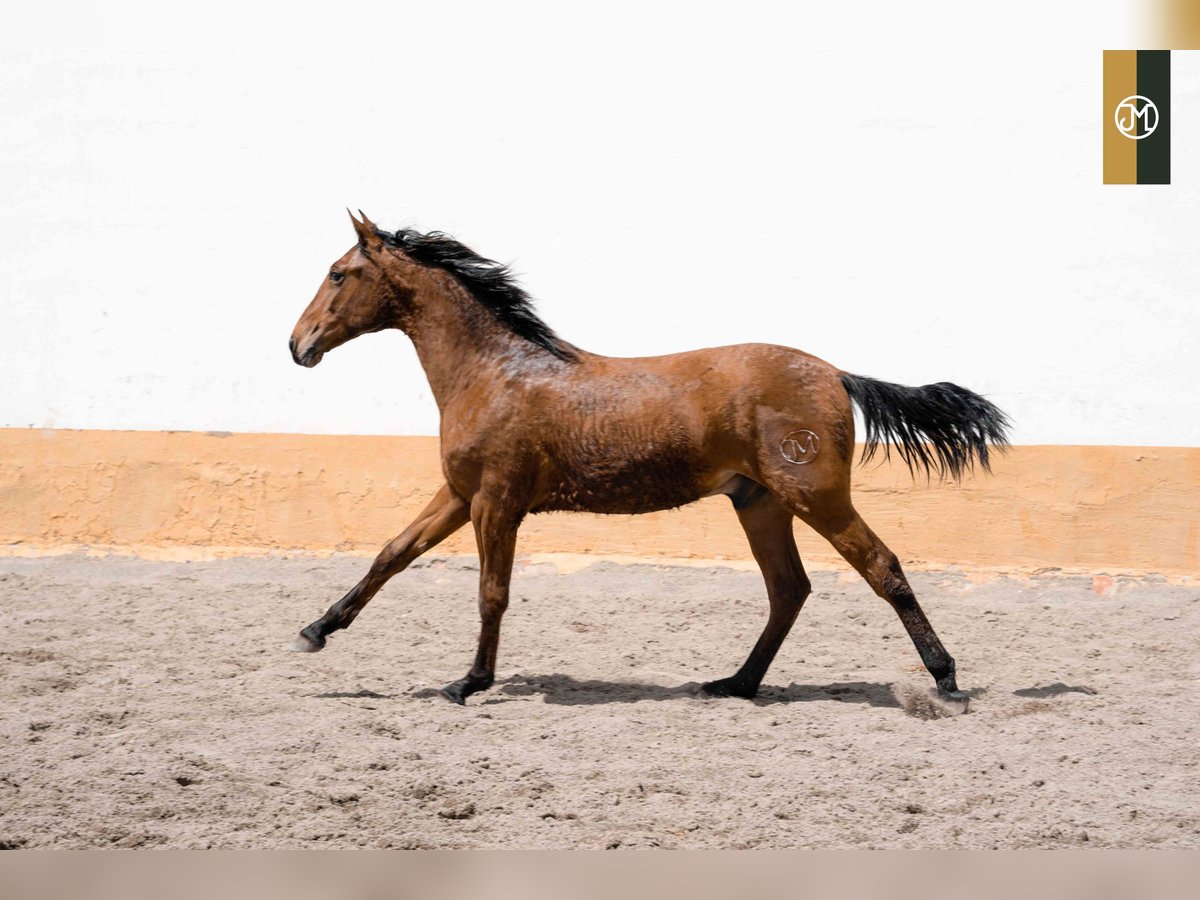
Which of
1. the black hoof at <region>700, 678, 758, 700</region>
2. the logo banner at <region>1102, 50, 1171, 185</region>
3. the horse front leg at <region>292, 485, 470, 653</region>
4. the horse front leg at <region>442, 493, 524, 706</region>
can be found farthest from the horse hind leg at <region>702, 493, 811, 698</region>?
the logo banner at <region>1102, 50, 1171, 185</region>

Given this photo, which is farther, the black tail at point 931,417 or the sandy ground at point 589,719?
the black tail at point 931,417

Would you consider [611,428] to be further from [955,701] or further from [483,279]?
[955,701]

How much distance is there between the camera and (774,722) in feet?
16.6

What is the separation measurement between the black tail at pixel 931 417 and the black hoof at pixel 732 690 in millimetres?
1085

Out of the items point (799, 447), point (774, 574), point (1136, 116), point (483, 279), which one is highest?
point (1136, 116)

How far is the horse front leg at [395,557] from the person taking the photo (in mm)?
5691

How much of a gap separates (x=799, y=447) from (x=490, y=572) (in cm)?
135

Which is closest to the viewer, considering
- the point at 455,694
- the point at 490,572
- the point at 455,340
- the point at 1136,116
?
the point at 455,694

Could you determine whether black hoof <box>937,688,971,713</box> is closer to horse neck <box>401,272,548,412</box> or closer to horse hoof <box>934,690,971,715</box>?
horse hoof <box>934,690,971,715</box>

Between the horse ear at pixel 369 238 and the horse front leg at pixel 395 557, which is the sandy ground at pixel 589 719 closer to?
the horse front leg at pixel 395 557

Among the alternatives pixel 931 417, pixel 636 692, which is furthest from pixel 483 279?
pixel 931 417

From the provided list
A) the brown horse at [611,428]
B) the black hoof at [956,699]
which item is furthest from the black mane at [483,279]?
the black hoof at [956,699]

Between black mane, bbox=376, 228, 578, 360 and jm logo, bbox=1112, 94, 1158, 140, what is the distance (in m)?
4.18

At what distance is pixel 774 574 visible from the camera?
18.6ft
